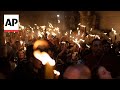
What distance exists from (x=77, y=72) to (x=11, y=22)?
Result: 1.96 meters

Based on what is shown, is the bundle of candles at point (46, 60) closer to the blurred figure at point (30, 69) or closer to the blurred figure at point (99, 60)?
the blurred figure at point (30, 69)

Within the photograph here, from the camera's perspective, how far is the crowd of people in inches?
405

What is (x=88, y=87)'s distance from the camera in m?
10.5

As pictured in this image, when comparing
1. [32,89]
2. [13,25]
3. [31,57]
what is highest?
[13,25]

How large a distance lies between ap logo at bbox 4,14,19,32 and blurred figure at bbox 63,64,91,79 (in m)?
1.55

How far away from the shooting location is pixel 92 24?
10234 mm

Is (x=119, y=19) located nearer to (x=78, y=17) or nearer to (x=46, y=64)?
(x=78, y=17)

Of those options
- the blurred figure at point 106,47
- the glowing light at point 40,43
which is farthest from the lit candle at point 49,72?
the blurred figure at point 106,47

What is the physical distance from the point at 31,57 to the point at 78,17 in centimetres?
144

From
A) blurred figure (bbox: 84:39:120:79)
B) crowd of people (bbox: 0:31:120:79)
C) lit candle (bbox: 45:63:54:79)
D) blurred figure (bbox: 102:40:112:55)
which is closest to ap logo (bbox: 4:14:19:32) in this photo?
crowd of people (bbox: 0:31:120:79)

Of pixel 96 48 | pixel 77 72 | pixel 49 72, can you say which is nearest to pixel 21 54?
pixel 49 72
